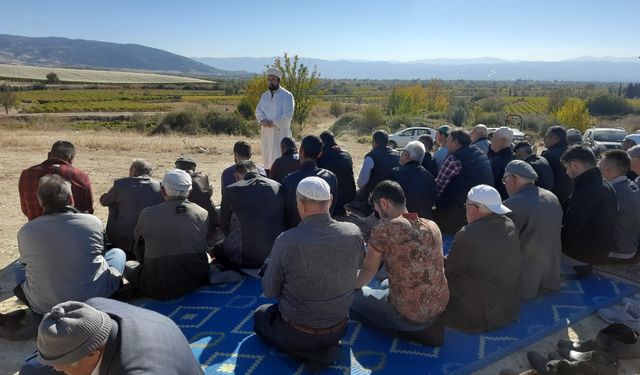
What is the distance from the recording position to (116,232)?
4648 mm

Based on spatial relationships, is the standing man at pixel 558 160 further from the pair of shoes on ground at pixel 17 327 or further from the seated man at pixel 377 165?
the pair of shoes on ground at pixel 17 327

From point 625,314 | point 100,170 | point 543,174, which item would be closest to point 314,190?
point 625,314

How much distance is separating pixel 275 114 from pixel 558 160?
4.30 meters

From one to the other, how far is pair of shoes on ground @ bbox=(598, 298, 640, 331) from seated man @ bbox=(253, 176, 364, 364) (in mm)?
2240

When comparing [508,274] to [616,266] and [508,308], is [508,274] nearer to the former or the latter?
[508,308]

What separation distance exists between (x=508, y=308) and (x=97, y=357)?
9.59 feet

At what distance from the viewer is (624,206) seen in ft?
15.5

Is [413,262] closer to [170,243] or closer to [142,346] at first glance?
[142,346]

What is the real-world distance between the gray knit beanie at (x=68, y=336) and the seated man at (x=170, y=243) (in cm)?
217

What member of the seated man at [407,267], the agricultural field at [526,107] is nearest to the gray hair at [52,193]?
the seated man at [407,267]

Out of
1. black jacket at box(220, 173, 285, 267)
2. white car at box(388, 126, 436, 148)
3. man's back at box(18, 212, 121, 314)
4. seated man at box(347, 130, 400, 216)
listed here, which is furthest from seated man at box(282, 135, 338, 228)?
white car at box(388, 126, 436, 148)

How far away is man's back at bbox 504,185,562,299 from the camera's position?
12.7 ft

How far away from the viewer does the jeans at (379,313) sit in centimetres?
335

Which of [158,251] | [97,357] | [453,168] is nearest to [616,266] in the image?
[453,168]
